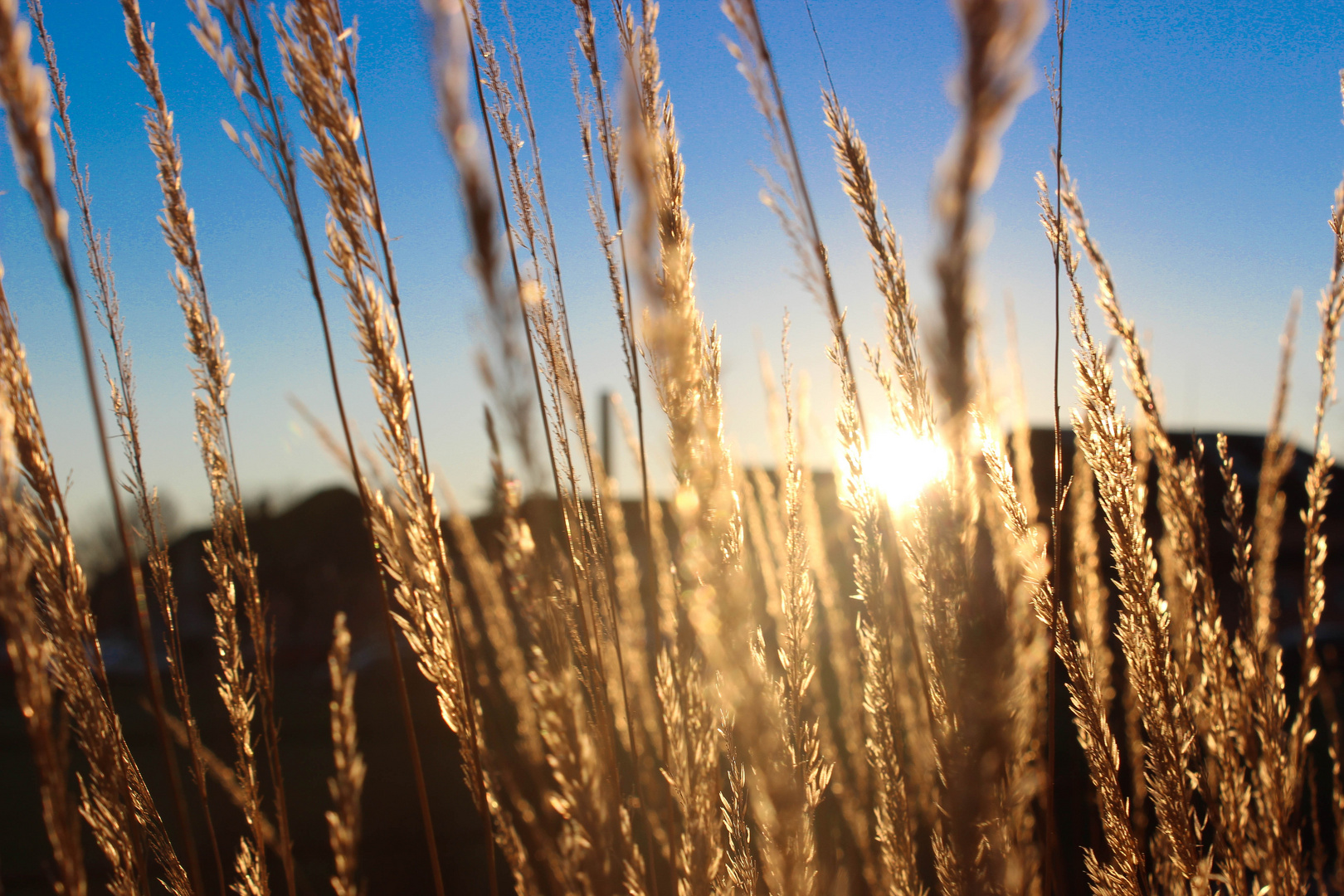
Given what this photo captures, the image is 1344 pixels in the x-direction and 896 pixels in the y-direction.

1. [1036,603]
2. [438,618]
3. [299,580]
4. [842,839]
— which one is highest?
[438,618]

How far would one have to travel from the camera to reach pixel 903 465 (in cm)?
100

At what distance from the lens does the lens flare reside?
0.71 m

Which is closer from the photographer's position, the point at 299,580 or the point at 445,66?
the point at 445,66

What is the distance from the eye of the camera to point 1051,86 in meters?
1.15

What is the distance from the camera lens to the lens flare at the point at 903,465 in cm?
71

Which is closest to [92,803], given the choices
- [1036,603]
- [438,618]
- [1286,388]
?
[438,618]

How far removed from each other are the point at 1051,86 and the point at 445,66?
1.03 m

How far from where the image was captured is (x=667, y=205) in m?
0.96

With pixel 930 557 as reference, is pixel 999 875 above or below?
below

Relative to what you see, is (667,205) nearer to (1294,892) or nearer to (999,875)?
(999,875)

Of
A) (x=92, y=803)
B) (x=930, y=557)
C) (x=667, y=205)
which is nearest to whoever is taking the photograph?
(x=930, y=557)

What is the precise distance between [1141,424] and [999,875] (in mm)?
1021

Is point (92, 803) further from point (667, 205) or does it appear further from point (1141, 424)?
point (1141, 424)

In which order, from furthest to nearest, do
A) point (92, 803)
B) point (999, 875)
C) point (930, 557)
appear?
point (92, 803)
point (930, 557)
point (999, 875)
